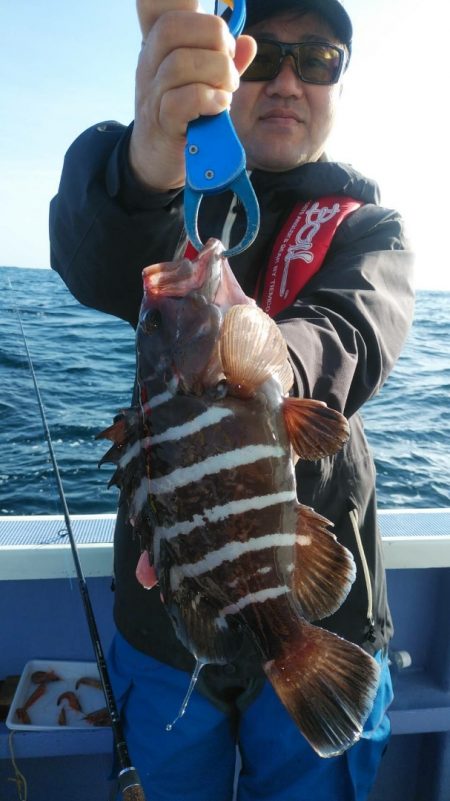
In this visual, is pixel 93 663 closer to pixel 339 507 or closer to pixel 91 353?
pixel 339 507

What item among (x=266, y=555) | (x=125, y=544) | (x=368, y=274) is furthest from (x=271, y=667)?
(x=368, y=274)

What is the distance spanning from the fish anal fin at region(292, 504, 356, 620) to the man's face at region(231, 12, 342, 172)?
162 centimetres

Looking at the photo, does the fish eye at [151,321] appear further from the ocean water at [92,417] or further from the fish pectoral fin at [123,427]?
the ocean water at [92,417]

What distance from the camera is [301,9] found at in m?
→ 2.27

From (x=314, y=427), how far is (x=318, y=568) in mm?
358

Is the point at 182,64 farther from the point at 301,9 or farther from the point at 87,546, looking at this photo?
the point at 87,546

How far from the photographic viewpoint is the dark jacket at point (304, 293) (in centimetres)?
173

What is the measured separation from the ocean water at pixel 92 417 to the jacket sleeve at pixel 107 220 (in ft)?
6.35

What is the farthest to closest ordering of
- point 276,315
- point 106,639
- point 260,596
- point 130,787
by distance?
point 106,639
point 276,315
point 130,787
point 260,596

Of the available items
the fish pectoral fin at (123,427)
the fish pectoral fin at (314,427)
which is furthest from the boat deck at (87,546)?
the fish pectoral fin at (314,427)

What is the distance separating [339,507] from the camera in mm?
2102

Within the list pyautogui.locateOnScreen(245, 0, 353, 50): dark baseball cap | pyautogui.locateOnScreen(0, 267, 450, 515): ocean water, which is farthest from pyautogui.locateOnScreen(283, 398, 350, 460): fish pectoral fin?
pyautogui.locateOnScreen(0, 267, 450, 515): ocean water

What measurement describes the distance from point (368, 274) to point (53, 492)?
5.39 m

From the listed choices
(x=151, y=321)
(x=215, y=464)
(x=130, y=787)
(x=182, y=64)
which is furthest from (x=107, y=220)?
(x=130, y=787)
